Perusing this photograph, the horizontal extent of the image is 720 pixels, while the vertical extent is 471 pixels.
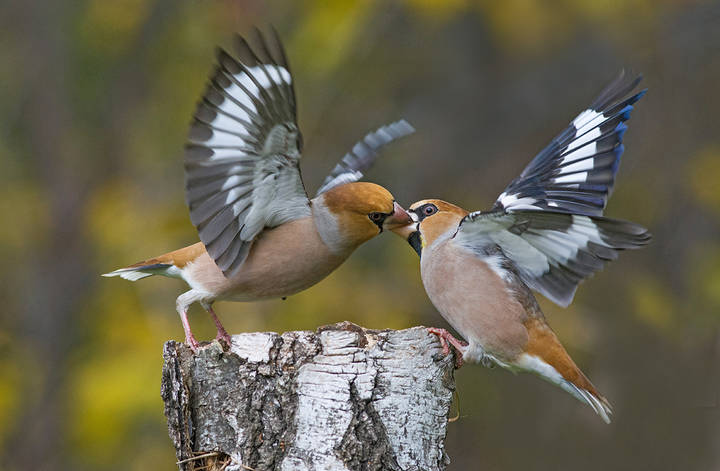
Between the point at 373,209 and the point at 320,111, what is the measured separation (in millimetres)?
4622

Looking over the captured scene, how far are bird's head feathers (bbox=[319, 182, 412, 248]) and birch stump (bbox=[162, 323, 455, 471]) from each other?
0.80 meters

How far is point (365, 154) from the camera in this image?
6316 mm

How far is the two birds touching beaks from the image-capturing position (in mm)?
4680

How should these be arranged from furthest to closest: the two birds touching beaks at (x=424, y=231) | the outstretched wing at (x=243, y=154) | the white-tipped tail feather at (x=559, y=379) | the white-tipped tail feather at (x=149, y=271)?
the white-tipped tail feather at (x=149, y=271) → the white-tipped tail feather at (x=559, y=379) → the two birds touching beaks at (x=424, y=231) → the outstretched wing at (x=243, y=154)

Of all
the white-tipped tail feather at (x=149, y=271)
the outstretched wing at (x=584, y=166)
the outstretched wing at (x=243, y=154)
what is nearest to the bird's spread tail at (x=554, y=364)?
the outstretched wing at (x=584, y=166)

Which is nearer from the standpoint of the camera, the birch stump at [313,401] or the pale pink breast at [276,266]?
the birch stump at [313,401]

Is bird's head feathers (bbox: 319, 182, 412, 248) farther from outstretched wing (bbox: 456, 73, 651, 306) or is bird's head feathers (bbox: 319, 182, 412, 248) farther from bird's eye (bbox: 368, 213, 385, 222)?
outstretched wing (bbox: 456, 73, 651, 306)

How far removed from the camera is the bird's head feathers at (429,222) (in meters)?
5.66

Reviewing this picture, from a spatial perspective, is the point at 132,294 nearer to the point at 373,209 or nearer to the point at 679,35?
the point at 373,209

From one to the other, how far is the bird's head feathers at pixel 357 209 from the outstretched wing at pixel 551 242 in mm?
490

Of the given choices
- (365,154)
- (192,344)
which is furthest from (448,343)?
(365,154)

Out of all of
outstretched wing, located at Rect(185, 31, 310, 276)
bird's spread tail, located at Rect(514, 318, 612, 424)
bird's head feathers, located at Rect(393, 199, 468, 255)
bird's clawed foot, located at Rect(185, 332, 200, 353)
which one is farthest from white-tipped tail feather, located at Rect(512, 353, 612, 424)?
bird's clawed foot, located at Rect(185, 332, 200, 353)

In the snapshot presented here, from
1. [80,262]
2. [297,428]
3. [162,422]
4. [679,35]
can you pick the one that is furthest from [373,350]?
[679,35]

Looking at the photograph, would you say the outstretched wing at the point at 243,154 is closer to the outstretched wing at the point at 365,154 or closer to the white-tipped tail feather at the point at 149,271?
the white-tipped tail feather at the point at 149,271
